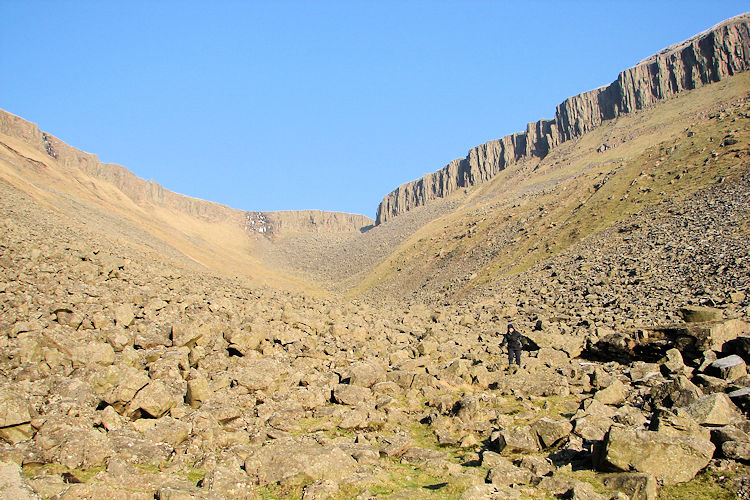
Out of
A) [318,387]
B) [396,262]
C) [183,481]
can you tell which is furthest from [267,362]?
[396,262]

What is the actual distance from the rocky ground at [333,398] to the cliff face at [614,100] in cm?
8273

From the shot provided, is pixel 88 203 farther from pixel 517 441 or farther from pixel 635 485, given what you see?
pixel 635 485

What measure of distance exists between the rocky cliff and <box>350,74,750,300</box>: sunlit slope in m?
69.3

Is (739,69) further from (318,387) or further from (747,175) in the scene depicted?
(318,387)

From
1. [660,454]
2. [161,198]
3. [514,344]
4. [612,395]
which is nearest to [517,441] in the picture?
[660,454]

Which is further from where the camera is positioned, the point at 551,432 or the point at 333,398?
the point at 333,398

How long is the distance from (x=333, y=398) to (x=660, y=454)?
29.1ft

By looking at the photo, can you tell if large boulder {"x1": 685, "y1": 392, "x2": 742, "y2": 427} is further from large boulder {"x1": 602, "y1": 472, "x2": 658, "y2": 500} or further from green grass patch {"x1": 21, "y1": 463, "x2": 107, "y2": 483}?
green grass patch {"x1": 21, "y1": 463, "x2": 107, "y2": 483}

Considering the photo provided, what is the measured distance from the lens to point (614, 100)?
104 meters

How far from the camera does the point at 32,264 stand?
→ 62.4 feet

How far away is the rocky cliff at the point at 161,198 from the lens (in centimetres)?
9906

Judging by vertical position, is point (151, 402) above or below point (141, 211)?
below

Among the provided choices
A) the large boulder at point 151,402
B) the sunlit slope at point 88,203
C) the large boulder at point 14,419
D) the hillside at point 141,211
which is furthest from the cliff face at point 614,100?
the large boulder at point 14,419

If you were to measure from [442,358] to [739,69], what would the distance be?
94981 millimetres
